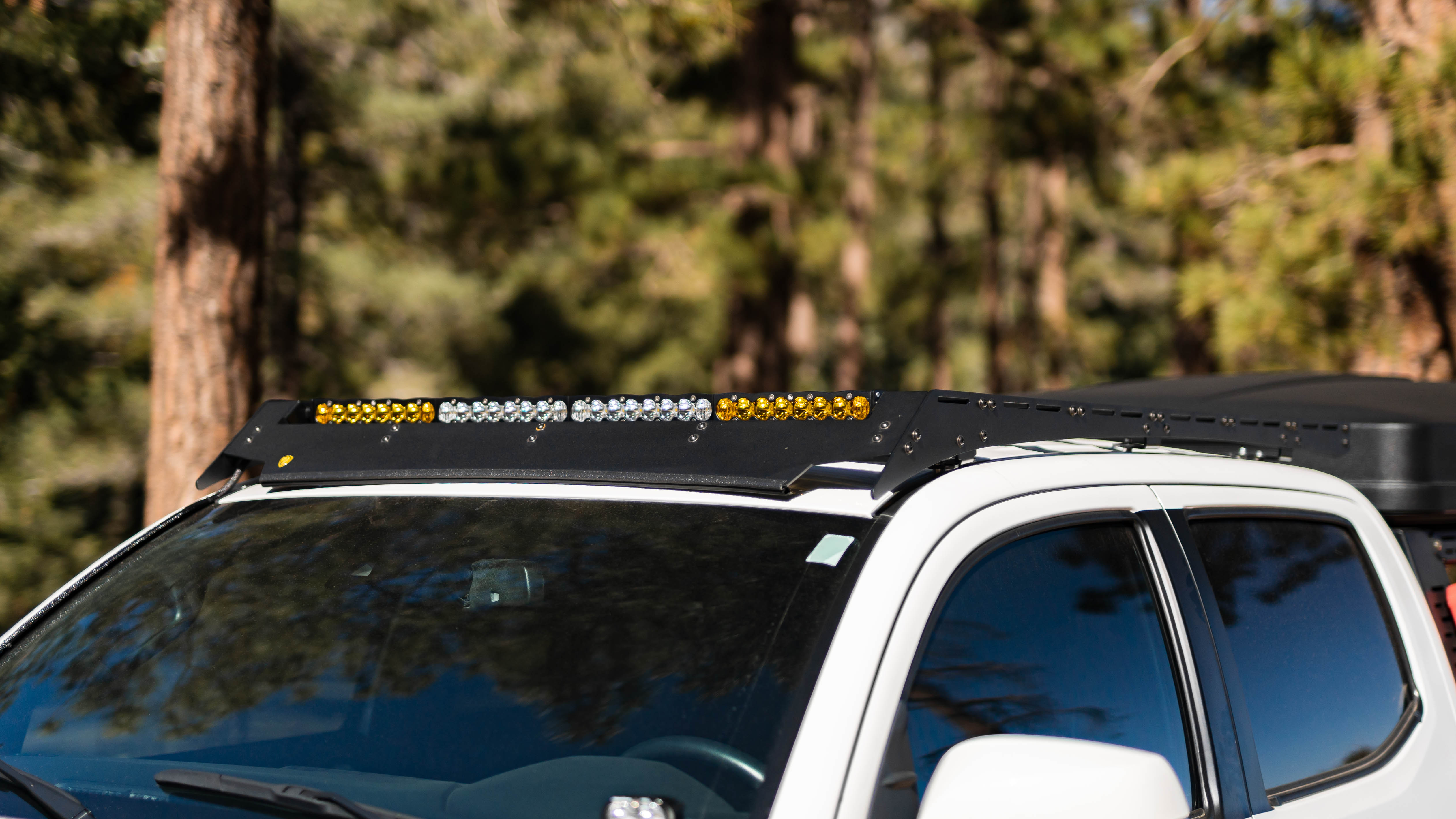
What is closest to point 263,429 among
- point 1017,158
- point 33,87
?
point 33,87

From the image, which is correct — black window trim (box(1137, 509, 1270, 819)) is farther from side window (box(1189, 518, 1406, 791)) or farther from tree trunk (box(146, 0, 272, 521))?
tree trunk (box(146, 0, 272, 521))

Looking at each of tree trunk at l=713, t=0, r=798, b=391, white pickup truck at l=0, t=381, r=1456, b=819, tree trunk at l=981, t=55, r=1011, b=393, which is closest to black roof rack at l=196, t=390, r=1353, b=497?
white pickup truck at l=0, t=381, r=1456, b=819

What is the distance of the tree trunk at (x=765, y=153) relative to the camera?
15.6 m

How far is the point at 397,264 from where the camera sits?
22.2m

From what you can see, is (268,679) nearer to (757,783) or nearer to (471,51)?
(757,783)

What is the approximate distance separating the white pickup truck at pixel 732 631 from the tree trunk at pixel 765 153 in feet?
41.1

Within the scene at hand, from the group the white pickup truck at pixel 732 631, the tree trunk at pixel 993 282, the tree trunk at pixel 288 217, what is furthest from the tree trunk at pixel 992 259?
the white pickup truck at pixel 732 631

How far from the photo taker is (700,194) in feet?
47.1

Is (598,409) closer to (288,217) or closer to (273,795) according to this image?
(273,795)

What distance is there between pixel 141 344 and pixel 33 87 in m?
3.68

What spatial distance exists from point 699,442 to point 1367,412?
88.3 inches

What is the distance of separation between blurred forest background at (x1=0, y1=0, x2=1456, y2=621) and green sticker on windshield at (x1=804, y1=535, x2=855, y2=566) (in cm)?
476

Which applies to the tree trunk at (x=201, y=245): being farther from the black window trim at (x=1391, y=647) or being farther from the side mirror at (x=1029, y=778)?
the side mirror at (x=1029, y=778)

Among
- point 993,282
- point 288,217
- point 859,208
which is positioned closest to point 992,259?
point 993,282
